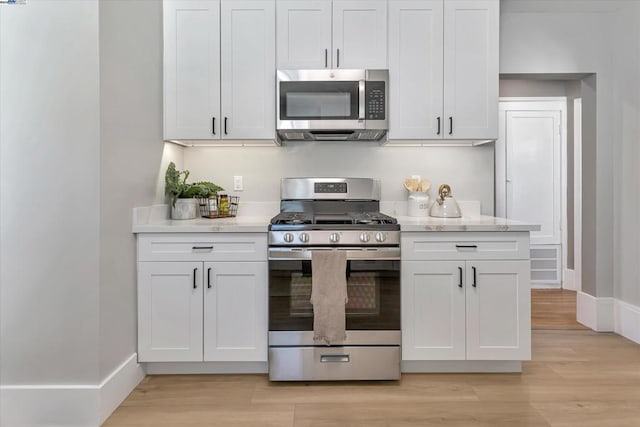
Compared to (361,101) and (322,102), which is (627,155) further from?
(322,102)

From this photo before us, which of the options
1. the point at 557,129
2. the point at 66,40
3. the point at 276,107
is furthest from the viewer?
the point at 557,129

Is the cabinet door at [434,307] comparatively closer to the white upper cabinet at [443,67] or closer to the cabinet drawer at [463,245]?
the cabinet drawer at [463,245]

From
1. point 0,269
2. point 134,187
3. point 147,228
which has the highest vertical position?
point 134,187

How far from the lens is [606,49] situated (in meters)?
3.15

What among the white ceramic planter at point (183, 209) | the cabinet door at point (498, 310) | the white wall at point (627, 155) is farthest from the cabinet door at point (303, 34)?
the white wall at point (627, 155)

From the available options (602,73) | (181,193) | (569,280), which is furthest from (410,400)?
(569,280)

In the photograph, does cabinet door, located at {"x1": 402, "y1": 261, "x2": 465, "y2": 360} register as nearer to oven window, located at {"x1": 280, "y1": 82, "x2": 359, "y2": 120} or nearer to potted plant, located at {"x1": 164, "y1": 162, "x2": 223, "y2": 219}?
oven window, located at {"x1": 280, "y1": 82, "x2": 359, "y2": 120}

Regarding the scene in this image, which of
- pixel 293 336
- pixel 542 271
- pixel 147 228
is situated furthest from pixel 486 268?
pixel 542 271

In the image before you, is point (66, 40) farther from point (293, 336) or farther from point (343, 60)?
point (293, 336)

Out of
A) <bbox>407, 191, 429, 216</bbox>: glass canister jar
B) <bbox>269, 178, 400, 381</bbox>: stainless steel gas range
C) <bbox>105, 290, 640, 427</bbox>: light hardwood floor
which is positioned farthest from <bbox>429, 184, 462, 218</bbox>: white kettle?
<bbox>105, 290, 640, 427</bbox>: light hardwood floor

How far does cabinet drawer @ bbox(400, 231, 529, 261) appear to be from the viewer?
237cm

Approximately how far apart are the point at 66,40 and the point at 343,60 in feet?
4.98

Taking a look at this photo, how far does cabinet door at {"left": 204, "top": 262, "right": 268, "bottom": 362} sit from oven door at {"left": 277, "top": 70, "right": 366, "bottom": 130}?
0.94 meters

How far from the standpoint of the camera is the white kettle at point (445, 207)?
280cm
